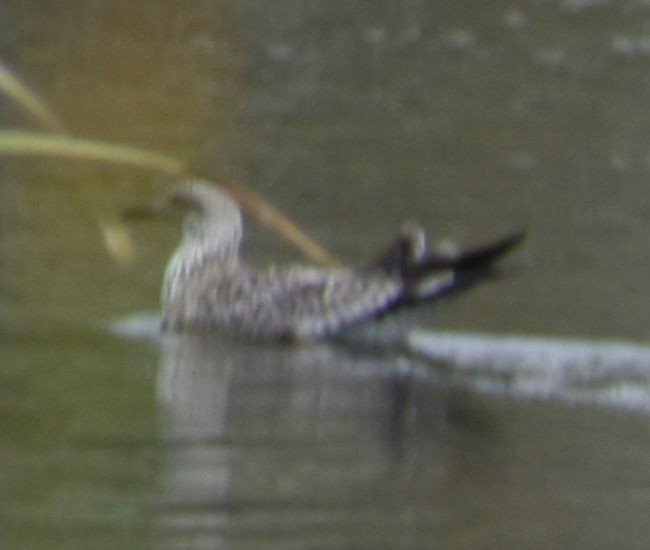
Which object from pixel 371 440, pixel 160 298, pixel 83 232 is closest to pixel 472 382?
pixel 371 440

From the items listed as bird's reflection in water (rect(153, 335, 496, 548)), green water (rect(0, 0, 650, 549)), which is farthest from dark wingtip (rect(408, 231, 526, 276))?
bird's reflection in water (rect(153, 335, 496, 548))

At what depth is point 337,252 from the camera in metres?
12.8

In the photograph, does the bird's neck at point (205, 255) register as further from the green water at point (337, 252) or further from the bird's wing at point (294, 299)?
the green water at point (337, 252)

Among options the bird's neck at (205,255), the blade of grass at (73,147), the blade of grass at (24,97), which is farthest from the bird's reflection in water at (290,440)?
the blade of grass at (24,97)

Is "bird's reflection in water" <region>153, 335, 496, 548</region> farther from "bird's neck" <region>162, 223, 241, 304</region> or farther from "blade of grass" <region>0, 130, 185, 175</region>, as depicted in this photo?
"blade of grass" <region>0, 130, 185, 175</region>

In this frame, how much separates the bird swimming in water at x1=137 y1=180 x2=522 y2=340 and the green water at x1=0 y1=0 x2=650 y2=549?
143mm

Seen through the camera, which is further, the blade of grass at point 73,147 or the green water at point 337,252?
the green water at point 337,252

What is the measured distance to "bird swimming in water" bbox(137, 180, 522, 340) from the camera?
433 inches

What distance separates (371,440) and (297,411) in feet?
1.75

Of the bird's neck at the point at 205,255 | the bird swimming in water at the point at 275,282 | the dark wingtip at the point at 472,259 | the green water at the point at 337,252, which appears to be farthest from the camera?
the bird's neck at the point at 205,255

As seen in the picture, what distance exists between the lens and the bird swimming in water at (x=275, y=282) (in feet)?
36.1

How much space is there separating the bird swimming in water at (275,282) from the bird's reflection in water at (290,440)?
0.10 m

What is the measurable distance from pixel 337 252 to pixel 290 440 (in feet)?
11.6

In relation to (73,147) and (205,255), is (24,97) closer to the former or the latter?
(73,147)
